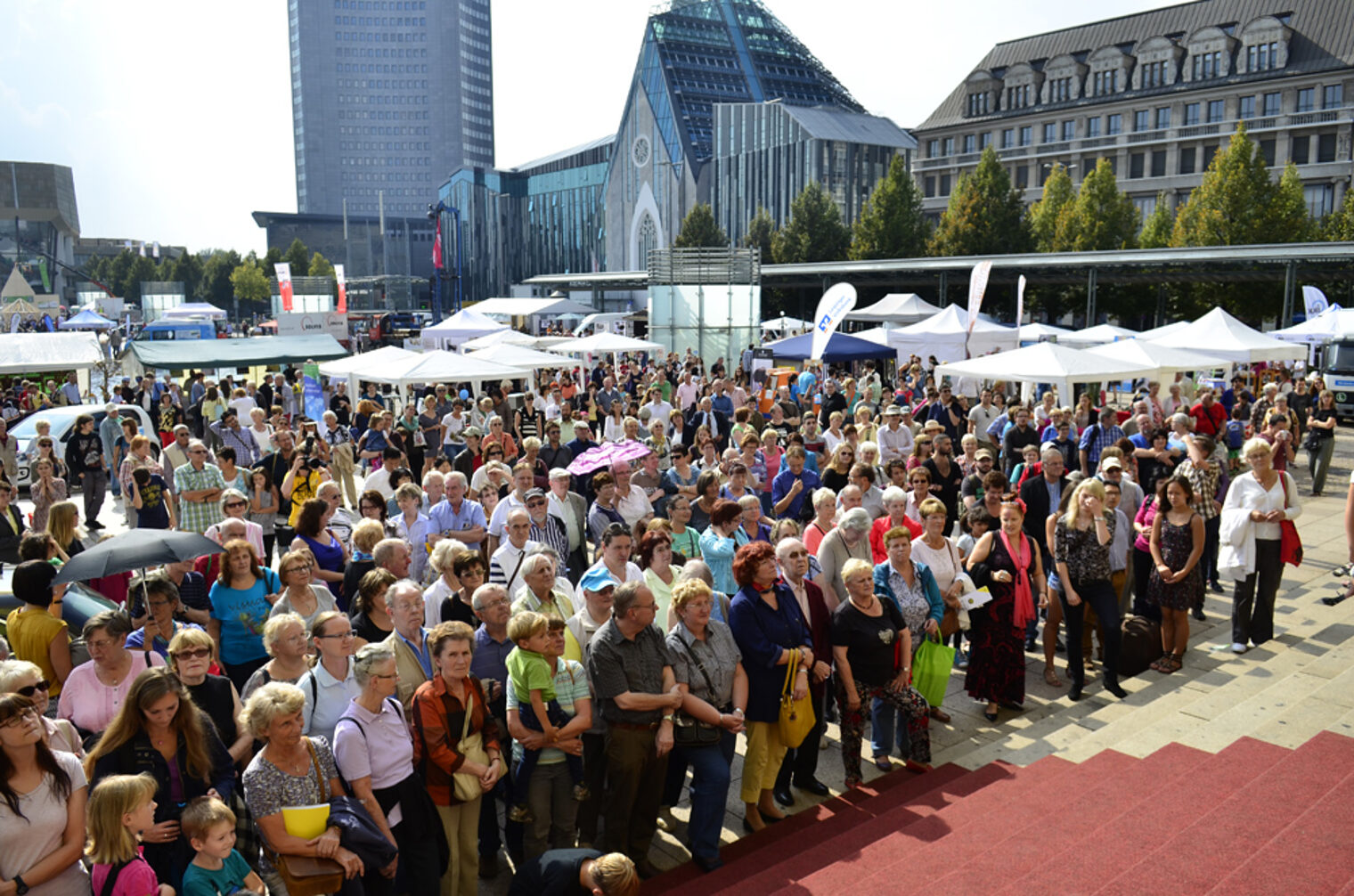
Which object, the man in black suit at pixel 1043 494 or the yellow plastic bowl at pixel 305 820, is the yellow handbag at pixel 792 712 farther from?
the man in black suit at pixel 1043 494

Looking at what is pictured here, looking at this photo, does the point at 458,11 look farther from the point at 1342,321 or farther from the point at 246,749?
the point at 246,749

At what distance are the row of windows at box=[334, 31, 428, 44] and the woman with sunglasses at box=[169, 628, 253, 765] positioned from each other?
183931mm

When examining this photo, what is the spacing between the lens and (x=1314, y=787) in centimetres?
495

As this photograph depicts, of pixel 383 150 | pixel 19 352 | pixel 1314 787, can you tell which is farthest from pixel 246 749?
pixel 383 150

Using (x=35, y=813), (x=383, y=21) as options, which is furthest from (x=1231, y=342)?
(x=383, y=21)

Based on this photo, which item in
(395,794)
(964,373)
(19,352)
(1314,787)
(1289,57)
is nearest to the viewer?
(395,794)

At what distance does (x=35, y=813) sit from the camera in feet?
12.3

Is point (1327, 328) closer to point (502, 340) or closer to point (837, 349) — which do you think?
point (837, 349)

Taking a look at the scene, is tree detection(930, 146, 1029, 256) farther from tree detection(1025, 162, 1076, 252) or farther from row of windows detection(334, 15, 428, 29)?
row of windows detection(334, 15, 428, 29)

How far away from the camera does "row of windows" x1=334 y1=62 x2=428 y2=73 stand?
168 m

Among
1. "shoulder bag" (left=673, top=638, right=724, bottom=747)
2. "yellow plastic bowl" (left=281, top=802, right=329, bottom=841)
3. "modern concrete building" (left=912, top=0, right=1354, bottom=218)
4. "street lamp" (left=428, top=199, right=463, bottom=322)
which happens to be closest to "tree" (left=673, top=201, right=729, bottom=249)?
"modern concrete building" (left=912, top=0, right=1354, bottom=218)

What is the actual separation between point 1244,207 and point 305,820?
1683 inches

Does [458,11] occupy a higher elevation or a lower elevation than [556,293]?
higher

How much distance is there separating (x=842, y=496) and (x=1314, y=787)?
3631 mm
